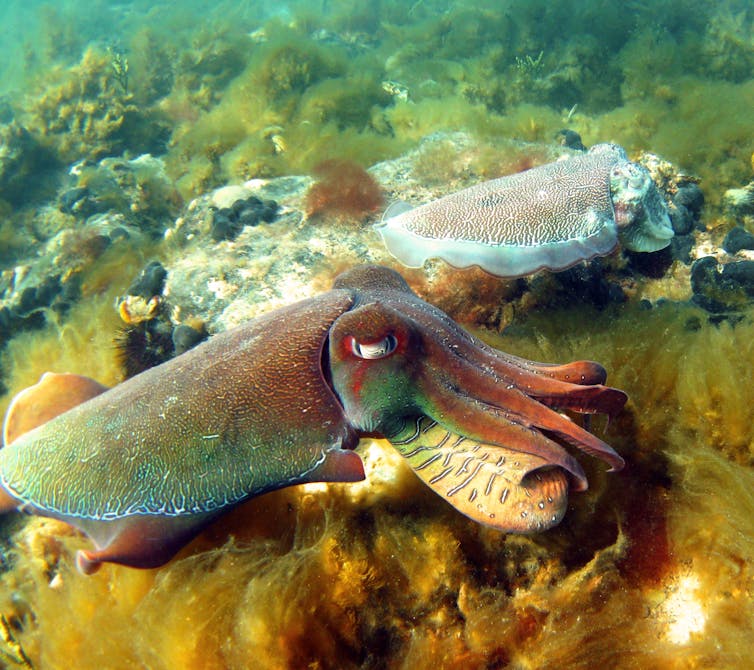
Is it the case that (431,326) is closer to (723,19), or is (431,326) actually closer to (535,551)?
(535,551)

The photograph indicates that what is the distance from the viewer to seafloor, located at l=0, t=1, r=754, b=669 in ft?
7.79

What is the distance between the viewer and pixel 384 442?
3217 millimetres

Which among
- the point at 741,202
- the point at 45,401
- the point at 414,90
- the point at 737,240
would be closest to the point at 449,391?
the point at 45,401

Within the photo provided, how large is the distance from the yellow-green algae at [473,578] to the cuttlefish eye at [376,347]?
112cm

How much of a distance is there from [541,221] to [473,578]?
2.82 m

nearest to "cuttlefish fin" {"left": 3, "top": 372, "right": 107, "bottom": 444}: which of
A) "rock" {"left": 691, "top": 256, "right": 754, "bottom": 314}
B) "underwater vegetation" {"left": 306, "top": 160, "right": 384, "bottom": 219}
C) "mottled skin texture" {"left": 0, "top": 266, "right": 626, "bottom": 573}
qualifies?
"mottled skin texture" {"left": 0, "top": 266, "right": 626, "bottom": 573}

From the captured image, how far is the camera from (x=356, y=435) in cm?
231

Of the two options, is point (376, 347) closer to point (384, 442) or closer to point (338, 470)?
point (338, 470)

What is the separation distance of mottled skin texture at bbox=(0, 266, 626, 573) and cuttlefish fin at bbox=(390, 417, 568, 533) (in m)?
0.01

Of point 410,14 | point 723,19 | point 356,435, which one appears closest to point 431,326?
point 356,435

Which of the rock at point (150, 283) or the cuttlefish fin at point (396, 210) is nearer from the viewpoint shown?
the cuttlefish fin at point (396, 210)

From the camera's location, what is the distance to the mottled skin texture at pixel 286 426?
2.11 metres

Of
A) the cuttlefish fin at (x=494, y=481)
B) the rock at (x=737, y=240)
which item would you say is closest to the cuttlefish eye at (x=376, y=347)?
the cuttlefish fin at (x=494, y=481)

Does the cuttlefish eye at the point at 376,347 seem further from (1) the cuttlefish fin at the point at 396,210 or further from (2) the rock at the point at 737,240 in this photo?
(2) the rock at the point at 737,240
